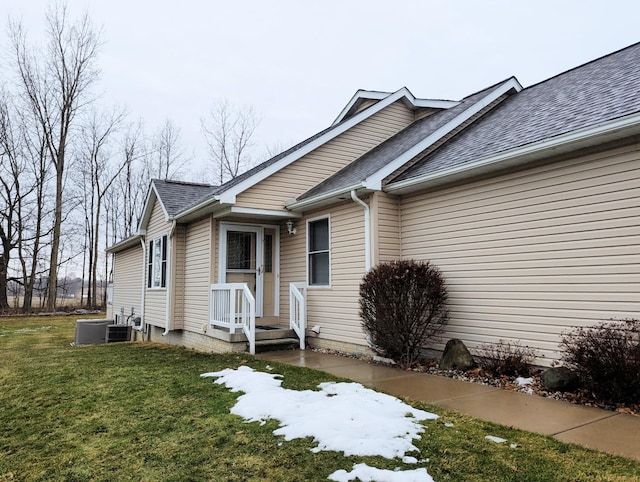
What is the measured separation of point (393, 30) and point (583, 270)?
15.0m

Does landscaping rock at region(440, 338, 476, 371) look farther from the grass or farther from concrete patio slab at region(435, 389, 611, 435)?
the grass

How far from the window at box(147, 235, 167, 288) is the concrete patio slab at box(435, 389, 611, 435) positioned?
880cm

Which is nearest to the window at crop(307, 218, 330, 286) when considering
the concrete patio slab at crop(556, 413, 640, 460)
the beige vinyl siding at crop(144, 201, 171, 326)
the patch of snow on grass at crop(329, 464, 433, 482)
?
the beige vinyl siding at crop(144, 201, 171, 326)

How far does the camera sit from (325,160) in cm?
964

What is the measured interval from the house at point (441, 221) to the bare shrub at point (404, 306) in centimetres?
44

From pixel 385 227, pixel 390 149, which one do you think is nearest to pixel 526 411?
pixel 385 227

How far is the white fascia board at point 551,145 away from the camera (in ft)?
14.5

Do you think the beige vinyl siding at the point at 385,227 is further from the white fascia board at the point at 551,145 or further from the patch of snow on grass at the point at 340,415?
the patch of snow on grass at the point at 340,415

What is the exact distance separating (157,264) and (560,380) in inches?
401

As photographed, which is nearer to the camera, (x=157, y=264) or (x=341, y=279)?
(x=341, y=279)

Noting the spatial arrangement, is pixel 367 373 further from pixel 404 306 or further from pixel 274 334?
pixel 274 334

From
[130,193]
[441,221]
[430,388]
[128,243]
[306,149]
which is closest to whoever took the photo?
[430,388]

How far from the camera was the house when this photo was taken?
489cm

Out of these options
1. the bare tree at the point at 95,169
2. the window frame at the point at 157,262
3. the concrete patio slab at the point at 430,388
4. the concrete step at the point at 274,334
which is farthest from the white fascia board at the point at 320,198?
the bare tree at the point at 95,169
